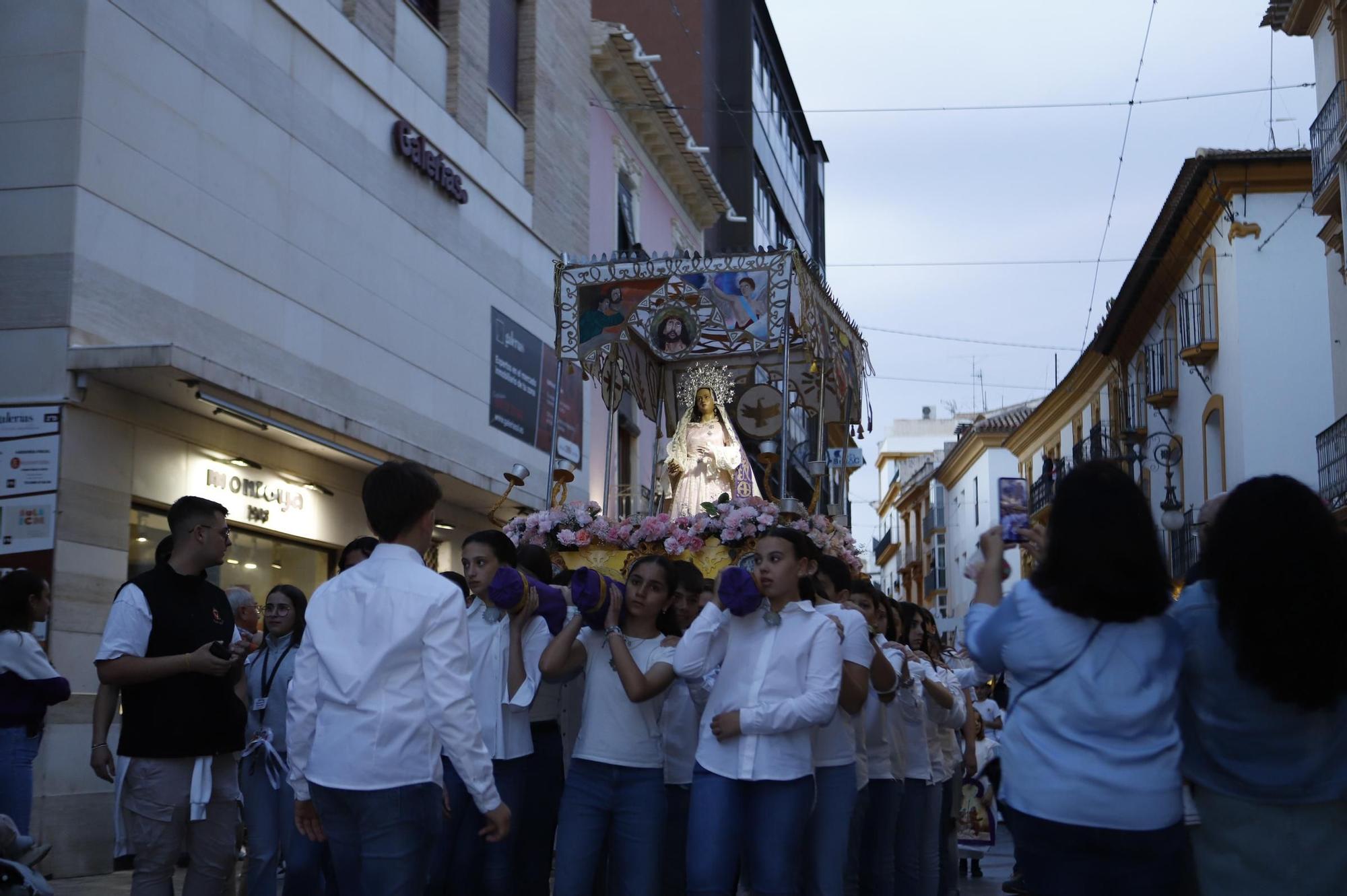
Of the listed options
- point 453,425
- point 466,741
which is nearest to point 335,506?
point 453,425

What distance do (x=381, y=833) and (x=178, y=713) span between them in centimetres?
164

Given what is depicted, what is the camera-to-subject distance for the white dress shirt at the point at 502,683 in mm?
6457

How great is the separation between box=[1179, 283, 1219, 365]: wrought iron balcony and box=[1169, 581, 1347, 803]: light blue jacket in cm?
2637

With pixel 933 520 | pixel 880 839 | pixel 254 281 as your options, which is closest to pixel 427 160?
pixel 254 281

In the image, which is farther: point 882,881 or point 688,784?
point 882,881

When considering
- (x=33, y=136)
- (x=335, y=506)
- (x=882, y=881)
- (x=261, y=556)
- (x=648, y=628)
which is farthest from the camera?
(x=335, y=506)

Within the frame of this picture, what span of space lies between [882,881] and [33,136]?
8743 millimetres

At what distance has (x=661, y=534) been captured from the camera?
38.3 ft

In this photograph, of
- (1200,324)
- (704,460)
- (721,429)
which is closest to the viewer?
(704,460)

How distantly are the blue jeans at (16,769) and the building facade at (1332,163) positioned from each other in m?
17.5

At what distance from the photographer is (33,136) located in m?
12.2

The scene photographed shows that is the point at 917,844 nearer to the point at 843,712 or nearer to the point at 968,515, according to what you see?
the point at 843,712

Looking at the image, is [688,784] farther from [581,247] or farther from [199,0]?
[581,247]

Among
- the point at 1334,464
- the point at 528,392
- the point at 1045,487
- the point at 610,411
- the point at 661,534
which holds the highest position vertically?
the point at 1045,487
